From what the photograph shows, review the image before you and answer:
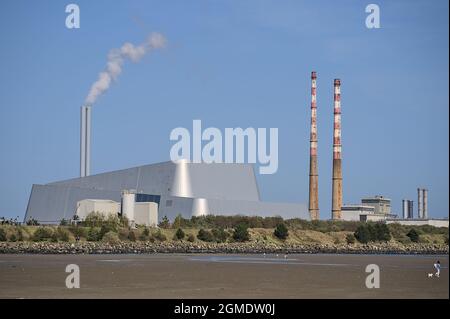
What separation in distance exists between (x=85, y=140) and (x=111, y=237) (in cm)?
2173

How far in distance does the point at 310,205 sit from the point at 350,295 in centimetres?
6699

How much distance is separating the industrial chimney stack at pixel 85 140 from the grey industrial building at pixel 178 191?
117 centimetres

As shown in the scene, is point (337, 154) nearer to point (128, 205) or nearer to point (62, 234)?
point (128, 205)

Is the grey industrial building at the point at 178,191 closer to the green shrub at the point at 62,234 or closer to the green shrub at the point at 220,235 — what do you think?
the green shrub at the point at 220,235

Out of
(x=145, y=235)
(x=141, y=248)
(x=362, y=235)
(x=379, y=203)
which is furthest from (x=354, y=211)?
(x=141, y=248)

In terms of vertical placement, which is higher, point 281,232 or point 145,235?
point 281,232

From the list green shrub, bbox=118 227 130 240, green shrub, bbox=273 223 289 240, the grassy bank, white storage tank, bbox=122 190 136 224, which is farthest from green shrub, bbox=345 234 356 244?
green shrub, bbox=118 227 130 240

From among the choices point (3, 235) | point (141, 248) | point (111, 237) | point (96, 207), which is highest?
point (96, 207)

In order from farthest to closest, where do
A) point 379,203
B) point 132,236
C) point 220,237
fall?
point 379,203, point 220,237, point 132,236

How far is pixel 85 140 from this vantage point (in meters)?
87.9

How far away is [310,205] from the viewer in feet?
291

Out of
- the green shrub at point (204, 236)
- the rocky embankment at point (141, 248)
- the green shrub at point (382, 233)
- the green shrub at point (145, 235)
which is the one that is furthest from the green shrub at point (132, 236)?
the green shrub at point (382, 233)
